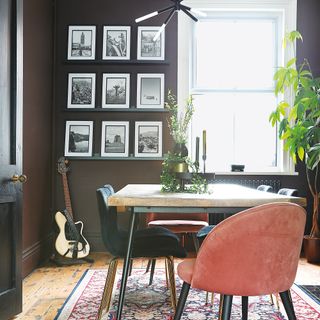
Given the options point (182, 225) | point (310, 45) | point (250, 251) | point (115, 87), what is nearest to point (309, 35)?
point (310, 45)

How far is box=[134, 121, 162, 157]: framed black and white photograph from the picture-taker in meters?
5.12

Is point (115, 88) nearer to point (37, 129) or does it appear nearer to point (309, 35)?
point (37, 129)

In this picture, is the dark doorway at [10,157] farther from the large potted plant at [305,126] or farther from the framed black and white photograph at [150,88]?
the large potted plant at [305,126]

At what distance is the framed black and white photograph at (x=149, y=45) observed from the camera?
5148mm

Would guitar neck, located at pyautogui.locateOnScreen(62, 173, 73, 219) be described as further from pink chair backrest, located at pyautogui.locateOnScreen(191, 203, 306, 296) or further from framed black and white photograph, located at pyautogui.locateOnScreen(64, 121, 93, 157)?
pink chair backrest, located at pyautogui.locateOnScreen(191, 203, 306, 296)

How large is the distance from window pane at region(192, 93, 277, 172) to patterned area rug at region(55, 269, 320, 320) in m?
2.03

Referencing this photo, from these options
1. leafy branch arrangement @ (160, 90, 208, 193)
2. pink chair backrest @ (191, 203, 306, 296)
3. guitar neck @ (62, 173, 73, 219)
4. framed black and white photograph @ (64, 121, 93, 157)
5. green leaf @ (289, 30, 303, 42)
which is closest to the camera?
pink chair backrest @ (191, 203, 306, 296)

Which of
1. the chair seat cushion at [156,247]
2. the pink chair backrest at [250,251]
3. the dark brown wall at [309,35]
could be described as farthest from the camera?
the dark brown wall at [309,35]

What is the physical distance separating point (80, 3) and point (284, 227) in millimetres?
4247

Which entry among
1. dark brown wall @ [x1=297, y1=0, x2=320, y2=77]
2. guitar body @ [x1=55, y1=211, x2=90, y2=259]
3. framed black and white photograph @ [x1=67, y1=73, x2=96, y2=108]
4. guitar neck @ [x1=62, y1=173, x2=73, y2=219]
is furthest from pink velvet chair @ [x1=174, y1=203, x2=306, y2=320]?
dark brown wall @ [x1=297, y1=0, x2=320, y2=77]

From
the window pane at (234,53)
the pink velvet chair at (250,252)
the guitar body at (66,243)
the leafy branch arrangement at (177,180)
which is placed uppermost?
the window pane at (234,53)

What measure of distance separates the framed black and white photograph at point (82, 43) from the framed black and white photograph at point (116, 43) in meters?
0.13

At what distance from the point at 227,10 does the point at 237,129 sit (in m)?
1.37

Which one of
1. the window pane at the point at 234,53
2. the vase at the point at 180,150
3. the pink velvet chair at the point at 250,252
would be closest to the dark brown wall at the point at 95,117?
the window pane at the point at 234,53
